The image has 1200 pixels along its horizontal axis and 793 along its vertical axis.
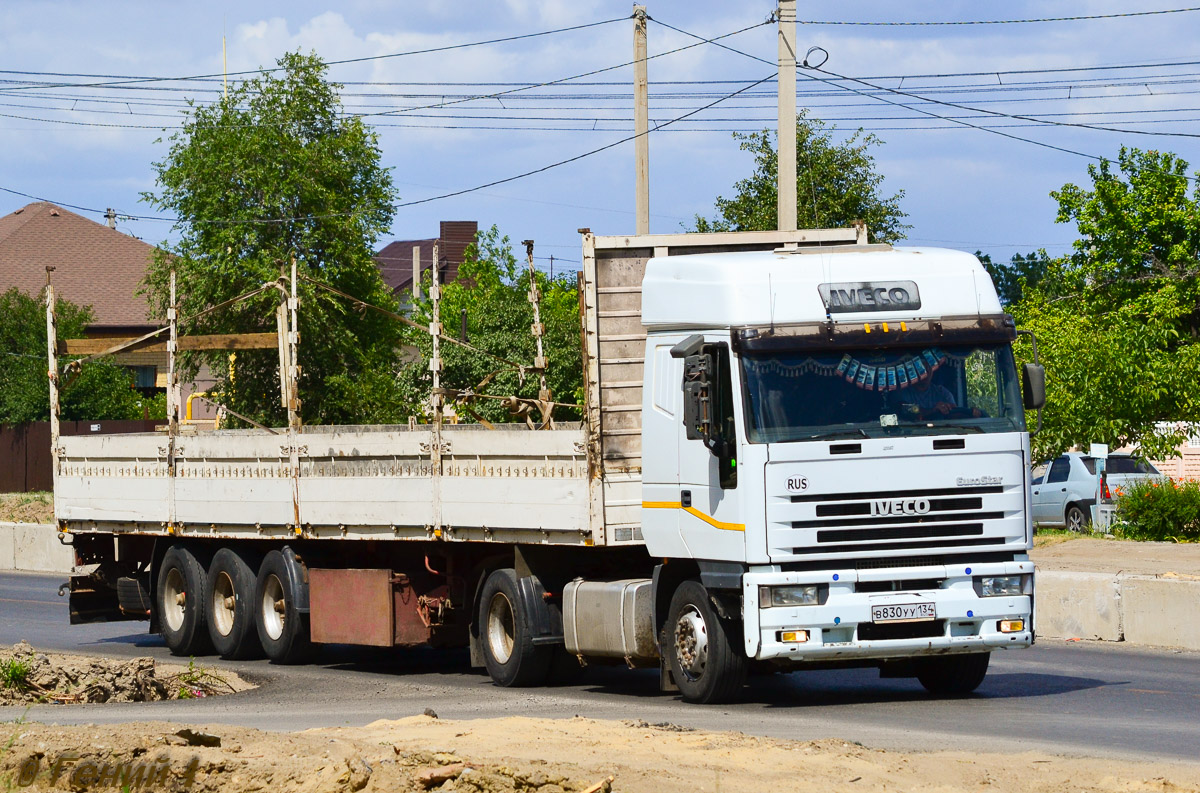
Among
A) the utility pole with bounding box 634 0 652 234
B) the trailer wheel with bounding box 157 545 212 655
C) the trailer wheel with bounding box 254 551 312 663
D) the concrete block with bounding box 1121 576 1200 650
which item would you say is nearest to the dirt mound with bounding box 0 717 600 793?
the trailer wheel with bounding box 254 551 312 663

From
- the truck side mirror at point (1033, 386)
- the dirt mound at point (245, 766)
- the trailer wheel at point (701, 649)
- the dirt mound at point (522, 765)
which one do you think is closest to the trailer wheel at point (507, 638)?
the trailer wheel at point (701, 649)

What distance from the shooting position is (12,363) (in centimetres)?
6062

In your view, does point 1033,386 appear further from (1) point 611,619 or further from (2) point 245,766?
(2) point 245,766

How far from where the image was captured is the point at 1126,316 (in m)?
36.0

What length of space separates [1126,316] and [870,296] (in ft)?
85.0

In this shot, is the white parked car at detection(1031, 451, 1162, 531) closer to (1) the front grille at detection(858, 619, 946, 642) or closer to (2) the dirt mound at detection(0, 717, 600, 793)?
(1) the front grille at detection(858, 619, 946, 642)

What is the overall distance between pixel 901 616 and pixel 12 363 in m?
54.6

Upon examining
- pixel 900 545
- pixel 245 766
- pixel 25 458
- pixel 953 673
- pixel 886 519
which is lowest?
pixel 953 673

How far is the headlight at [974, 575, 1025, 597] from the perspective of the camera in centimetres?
1155

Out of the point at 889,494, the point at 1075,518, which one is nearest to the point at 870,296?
the point at 889,494

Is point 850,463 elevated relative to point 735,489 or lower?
elevated

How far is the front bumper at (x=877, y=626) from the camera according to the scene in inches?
442

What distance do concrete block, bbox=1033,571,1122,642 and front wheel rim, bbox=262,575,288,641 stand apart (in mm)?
7596

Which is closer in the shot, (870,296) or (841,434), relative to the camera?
(841,434)
